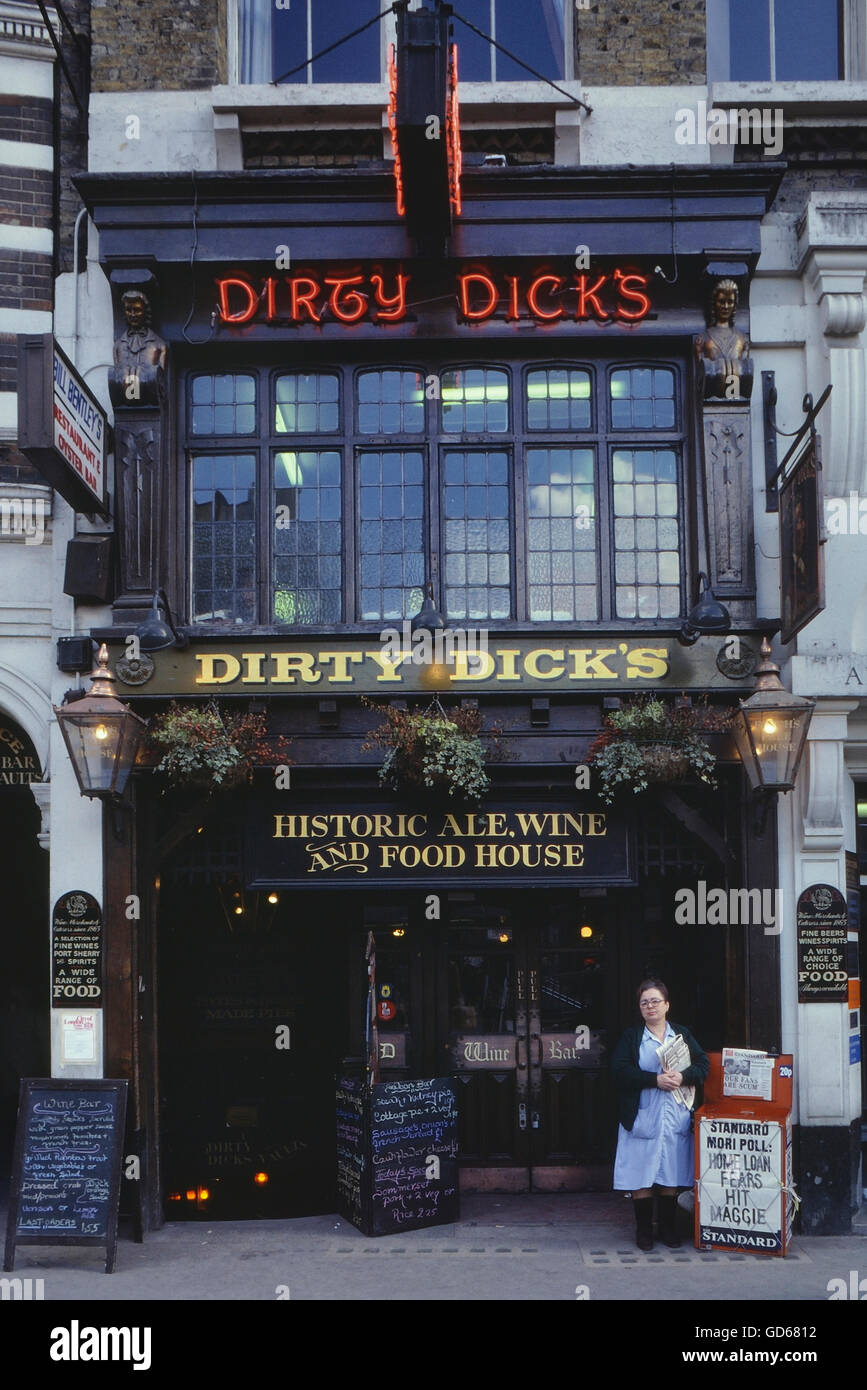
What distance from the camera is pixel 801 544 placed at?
9211mm

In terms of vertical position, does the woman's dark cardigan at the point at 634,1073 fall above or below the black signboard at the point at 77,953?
below

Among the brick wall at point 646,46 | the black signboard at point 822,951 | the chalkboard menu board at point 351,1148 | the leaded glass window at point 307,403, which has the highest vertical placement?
the brick wall at point 646,46

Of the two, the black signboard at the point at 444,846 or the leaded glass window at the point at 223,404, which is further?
the leaded glass window at the point at 223,404

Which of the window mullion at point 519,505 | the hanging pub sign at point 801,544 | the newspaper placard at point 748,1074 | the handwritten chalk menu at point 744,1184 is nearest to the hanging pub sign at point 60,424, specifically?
the window mullion at point 519,505

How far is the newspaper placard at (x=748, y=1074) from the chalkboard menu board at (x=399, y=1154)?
1.98m

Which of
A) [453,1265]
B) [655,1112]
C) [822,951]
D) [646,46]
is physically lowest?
[453,1265]

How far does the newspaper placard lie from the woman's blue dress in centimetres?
37

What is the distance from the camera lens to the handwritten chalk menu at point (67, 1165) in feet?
28.7

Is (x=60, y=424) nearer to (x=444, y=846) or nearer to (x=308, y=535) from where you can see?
(x=308, y=535)

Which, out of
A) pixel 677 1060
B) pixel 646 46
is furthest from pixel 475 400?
pixel 677 1060

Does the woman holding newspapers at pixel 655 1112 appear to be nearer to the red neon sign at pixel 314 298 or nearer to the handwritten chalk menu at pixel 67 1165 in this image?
the handwritten chalk menu at pixel 67 1165

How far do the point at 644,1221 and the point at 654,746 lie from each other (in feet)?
10.6

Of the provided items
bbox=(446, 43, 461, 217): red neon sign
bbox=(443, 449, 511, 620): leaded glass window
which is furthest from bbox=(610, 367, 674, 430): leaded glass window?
bbox=(446, 43, 461, 217): red neon sign
